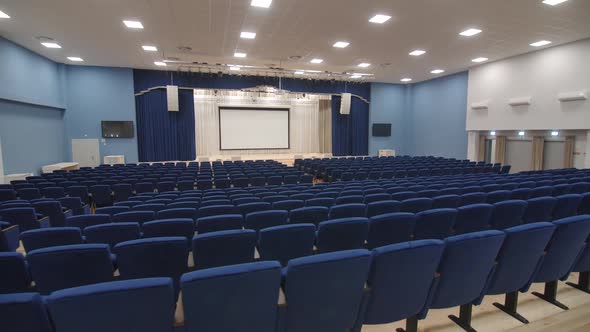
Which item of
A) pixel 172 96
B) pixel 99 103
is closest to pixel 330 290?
pixel 172 96

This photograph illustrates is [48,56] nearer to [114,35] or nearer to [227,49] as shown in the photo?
[114,35]

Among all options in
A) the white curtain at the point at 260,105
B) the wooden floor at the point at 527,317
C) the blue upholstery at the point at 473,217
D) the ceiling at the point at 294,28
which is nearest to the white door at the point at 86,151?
the ceiling at the point at 294,28

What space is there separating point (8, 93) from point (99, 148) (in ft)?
16.9

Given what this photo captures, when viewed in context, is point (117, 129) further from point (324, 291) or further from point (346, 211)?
point (324, 291)

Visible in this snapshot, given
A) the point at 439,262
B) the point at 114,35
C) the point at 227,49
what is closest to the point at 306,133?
the point at 227,49

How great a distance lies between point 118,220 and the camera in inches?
156

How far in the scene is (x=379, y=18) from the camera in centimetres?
860

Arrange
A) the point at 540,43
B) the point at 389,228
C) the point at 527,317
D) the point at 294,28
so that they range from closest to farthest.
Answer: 1. the point at 527,317
2. the point at 389,228
3. the point at 294,28
4. the point at 540,43

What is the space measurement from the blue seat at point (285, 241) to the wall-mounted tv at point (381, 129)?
18.0 meters

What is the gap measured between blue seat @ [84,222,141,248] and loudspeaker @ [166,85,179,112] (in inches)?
555

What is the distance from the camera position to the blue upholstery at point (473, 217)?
12.1ft

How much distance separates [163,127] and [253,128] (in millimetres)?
5558

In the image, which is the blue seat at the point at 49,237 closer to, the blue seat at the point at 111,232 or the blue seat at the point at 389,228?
the blue seat at the point at 111,232

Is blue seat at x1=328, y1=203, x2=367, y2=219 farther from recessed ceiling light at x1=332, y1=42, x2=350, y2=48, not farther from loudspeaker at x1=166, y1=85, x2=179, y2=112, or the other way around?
loudspeaker at x1=166, y1=85, x2=179, y2=112
